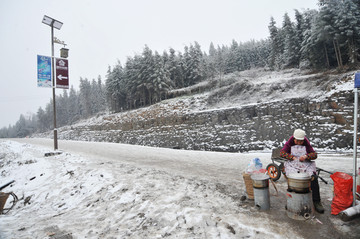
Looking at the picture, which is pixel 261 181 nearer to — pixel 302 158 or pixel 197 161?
pixel 302 158

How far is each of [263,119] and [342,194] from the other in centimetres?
1106

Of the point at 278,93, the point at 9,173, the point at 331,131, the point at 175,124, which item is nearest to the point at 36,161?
the point at 9,173

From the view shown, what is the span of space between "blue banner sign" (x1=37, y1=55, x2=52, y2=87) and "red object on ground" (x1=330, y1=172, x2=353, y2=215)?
13862 mm

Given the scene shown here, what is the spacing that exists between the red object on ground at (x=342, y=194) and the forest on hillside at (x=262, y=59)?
67.5 feet

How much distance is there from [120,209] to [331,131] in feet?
41.4

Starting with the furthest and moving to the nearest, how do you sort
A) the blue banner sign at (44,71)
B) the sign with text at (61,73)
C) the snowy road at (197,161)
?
the sign with text at (61,73)
the blue banner sign at (44,71)
the snowy road at (197,161)

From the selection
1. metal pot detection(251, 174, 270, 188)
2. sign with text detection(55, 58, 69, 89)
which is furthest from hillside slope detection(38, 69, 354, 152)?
sign with text detection(55, 58, 69, 89)

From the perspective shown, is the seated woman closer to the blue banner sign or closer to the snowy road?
the snowy road

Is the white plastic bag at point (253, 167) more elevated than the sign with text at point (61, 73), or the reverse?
the sign with text at point (61, 73)

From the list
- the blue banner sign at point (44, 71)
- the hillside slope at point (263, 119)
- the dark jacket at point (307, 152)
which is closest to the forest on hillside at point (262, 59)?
the hillside slope at point (263, 119)

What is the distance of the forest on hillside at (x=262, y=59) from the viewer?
21.4 m

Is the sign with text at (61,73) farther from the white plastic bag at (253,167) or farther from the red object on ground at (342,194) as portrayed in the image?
the red object on ground at (342,194)

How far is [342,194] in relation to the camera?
3.29 metres

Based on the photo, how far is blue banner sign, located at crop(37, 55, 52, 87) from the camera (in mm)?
11031
